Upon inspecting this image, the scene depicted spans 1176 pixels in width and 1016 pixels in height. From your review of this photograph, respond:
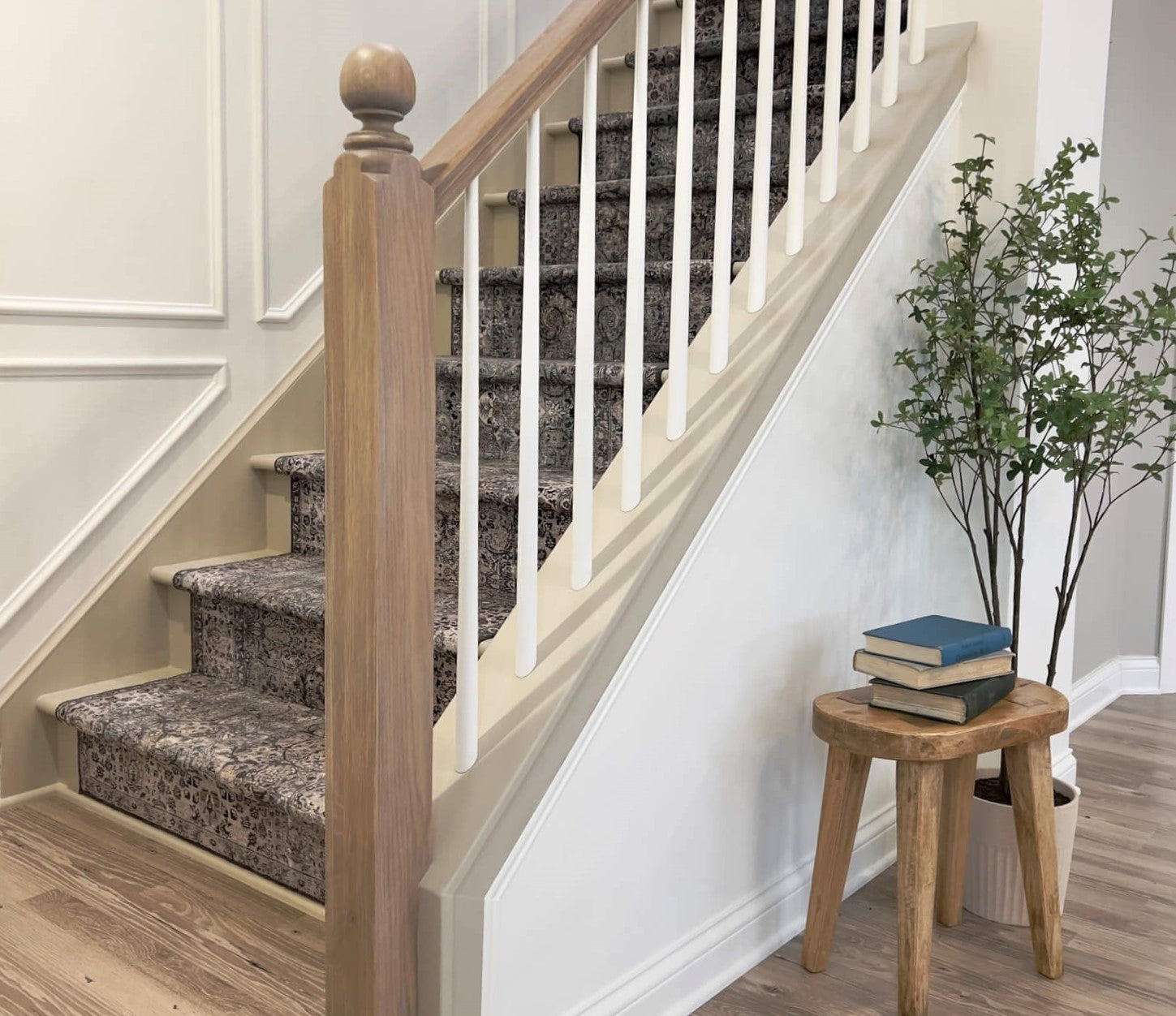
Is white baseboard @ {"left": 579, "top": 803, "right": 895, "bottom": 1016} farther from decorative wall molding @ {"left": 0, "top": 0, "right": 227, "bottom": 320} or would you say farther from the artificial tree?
decorative wall molding @ {"left": 0, "top": 0, "right": 227, "bottom": 320}

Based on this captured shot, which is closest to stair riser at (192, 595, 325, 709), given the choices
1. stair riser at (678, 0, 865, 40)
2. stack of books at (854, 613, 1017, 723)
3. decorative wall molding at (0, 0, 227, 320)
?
decorative wall molding at (0, 0, 227, 320)

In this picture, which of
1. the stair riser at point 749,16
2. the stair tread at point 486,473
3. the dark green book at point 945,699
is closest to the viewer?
the dark green book at point 945,699

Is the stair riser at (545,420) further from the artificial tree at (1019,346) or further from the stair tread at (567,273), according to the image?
the artificial tree at (1019,346)

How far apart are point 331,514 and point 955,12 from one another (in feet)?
5.72

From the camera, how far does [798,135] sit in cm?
187

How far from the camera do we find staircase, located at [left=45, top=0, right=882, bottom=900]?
6.47ft

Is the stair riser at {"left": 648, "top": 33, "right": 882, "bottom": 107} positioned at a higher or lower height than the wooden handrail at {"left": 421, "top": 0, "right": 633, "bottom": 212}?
higher

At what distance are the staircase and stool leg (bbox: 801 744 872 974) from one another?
0.61 metres

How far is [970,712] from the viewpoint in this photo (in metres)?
1.77

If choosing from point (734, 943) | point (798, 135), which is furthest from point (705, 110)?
point (734, 943)

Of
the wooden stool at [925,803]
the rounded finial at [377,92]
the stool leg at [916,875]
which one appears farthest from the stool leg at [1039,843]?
the rounded finial at [377,92]

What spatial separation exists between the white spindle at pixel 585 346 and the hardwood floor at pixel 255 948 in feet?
2.54

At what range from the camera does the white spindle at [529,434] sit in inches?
57.0

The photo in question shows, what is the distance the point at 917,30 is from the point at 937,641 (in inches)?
48.9
